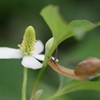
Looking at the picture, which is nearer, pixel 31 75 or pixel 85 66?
pixel 85 66

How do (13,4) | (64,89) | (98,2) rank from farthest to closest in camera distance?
(98,2)
(13,4)
(64,89)

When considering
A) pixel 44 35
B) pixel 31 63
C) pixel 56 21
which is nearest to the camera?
pixel 56 21

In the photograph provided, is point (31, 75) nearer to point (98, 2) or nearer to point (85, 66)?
point (98, 2)

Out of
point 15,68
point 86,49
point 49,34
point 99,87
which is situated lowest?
point 99,87

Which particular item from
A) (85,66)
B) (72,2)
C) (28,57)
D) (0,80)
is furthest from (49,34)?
(85,66)

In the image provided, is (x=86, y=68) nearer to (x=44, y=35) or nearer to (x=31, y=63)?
(x=31, y=63)

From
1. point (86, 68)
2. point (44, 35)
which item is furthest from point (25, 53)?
point (44, 35)
